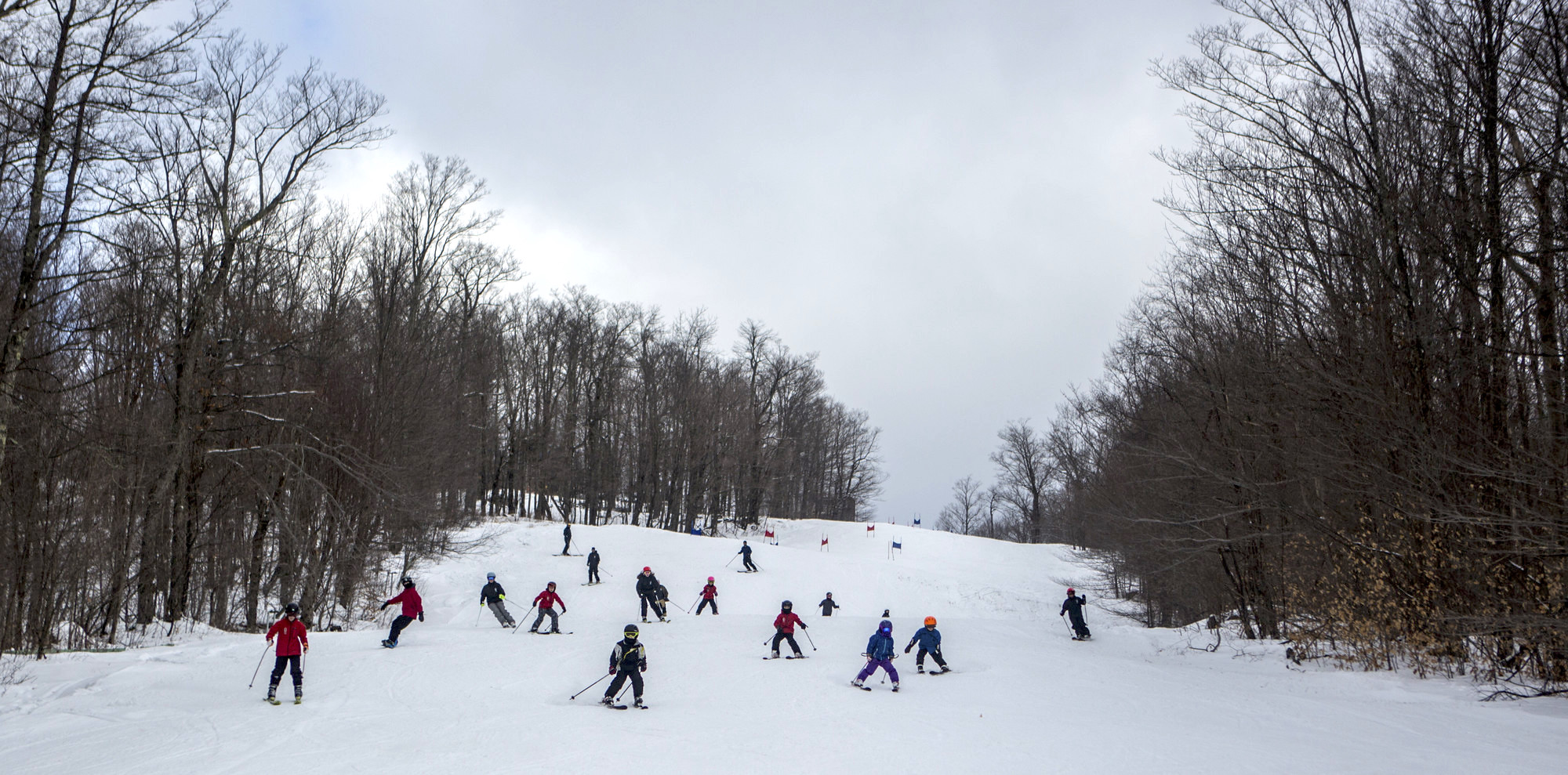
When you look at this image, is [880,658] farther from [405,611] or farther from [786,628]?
[405,611]

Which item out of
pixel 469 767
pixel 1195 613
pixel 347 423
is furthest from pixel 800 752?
pixel 1195 613

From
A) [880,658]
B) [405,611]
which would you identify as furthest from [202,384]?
[880,658]

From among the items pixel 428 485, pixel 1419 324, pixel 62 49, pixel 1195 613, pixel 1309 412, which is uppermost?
A: pixel 62 49

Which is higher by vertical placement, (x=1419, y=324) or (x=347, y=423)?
(x=1419, y=324)

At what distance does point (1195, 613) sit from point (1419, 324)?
57.3ft

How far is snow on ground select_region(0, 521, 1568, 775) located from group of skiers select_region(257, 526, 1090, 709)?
36 centimetres

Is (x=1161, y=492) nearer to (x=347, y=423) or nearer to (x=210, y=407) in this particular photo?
(x=347, y=423)

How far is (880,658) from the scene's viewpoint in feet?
43.6

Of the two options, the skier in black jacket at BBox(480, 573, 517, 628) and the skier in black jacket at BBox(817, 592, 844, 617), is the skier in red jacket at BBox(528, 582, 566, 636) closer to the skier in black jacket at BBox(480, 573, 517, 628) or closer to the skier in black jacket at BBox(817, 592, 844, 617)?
the skier in black jacket at BBox(480, 573, 517, 628)

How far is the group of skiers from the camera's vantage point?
11.2 metres

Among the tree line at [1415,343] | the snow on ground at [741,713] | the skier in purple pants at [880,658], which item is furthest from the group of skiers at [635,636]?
the tree line at [1415,343]

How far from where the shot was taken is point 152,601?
1631cm

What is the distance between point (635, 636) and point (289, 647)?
4708 mm

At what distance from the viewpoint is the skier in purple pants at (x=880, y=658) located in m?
13.1
